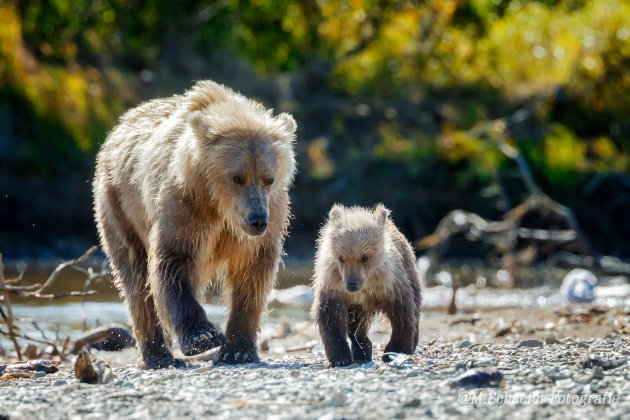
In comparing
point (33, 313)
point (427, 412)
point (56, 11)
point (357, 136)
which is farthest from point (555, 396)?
point (56, 11)

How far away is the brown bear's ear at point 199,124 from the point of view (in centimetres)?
753

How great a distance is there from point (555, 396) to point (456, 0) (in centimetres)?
1878

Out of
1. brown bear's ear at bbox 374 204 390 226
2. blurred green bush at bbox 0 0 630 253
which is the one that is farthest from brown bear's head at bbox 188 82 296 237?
blurred green bush at bbox 0 0 630 253

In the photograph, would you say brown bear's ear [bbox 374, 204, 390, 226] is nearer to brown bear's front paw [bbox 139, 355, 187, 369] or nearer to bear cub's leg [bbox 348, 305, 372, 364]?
bear cub's leg [bbox 348, 305, 372, 364]

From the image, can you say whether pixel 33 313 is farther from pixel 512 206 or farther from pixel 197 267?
Result: pixel 512 206

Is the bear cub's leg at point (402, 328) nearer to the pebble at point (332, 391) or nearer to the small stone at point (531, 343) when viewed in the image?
the pebble at point (332, 391)

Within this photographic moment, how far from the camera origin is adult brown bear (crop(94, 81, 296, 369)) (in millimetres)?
7395

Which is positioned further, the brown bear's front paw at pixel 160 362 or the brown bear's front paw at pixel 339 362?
the brown bear's front paw at pixel 160 362

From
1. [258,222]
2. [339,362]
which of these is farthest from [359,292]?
[258,222]

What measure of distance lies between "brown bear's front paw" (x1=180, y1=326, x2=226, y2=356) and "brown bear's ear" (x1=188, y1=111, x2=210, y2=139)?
4.45 ft

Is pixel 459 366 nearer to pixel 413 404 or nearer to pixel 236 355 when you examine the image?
pixel 413 404

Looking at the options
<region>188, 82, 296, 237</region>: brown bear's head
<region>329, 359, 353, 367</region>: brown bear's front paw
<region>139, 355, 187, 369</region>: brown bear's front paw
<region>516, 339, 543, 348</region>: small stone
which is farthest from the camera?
<region>516, 339, 543, 348</region>: small stone

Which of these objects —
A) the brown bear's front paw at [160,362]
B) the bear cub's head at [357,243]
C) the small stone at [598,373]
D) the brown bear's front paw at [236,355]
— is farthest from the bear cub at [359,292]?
the small stone at [598,373]

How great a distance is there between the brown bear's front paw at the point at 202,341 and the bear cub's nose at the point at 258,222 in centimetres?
74
